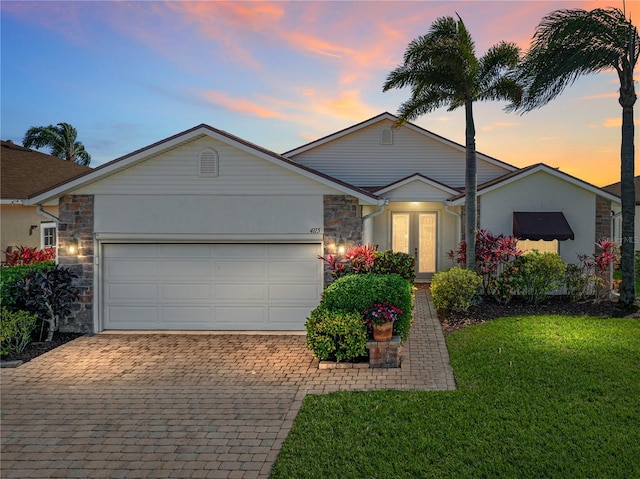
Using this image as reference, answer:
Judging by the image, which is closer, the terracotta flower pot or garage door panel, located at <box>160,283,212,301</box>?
the terracotta flower pot

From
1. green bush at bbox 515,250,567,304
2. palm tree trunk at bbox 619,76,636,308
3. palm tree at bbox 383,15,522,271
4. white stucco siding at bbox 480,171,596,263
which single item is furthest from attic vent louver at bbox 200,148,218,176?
palm tree trunk at bbox 619,76,636,308

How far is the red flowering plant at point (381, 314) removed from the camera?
322 inches

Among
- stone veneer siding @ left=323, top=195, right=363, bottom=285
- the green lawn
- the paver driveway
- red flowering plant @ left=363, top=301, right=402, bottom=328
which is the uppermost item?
stone veneer siding @ left=323, top=195, right=363, bottom=285

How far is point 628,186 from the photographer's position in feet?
38.9

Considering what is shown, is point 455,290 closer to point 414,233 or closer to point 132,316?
point 414,233

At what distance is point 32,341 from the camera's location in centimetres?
1037

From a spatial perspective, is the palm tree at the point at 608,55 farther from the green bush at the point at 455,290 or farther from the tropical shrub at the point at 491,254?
the green bush at the point at 455,290

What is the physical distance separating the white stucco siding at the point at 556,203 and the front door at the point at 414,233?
10.0ft

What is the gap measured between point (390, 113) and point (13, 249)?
1480cm

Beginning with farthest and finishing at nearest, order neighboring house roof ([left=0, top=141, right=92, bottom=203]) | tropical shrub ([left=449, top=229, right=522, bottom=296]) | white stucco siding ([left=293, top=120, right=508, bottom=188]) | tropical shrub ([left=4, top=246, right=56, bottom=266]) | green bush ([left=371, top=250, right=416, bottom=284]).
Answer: white stucco siding ([left=293, top=120, right=508, bottom=188]), neighboring house roof ([left=0, top=141, right=92, bottom=203]), tropical shrub ([left=4, top=246, right=56, bottom=266]), tropical shrub ([left=449, top=229, right=522, bottom=296]), green bush ([left=371, top=250, right=416, bottom=284])

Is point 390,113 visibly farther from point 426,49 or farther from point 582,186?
point 582,186

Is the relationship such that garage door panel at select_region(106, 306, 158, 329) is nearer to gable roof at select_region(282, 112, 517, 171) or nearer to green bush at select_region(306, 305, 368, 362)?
green bush at select_region(306, 305, 368, 362)

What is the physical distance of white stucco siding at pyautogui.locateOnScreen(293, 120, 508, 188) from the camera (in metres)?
18.7

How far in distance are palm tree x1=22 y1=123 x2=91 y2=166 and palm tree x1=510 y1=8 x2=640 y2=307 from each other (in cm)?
4122
